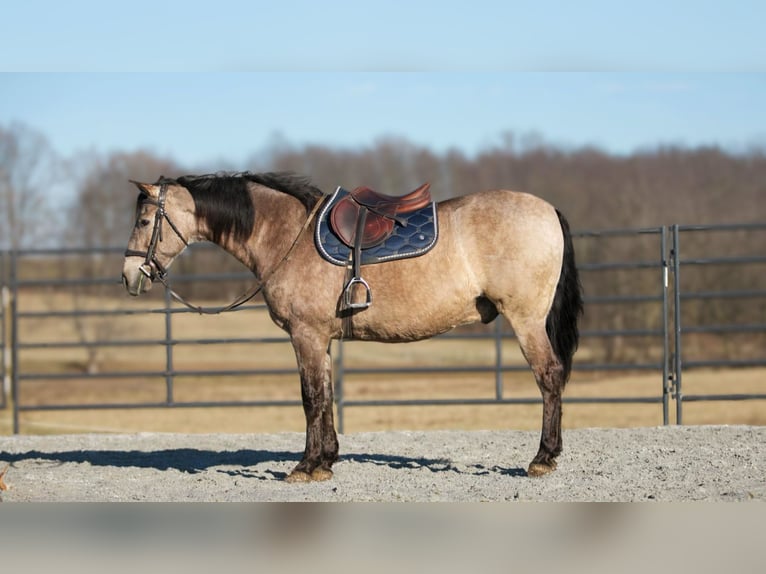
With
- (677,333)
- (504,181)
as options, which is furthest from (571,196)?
(677,333)

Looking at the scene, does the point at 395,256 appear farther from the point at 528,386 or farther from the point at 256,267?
the point at 528,386

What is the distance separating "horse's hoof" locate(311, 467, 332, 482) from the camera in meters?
5.11

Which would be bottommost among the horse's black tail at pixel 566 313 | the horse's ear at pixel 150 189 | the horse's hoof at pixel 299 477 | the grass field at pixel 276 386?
the grass field at pixel 276 386

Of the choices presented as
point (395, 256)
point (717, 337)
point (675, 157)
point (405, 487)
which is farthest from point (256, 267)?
point (675, 157)

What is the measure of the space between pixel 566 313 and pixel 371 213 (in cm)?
132

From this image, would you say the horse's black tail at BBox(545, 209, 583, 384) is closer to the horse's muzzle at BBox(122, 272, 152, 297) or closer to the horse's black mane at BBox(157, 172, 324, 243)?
A: the horse's black mane at BBox(157, 172, 324, 243)

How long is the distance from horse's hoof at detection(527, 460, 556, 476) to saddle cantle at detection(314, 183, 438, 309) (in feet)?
4.45

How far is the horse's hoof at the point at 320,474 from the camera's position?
5.11 m

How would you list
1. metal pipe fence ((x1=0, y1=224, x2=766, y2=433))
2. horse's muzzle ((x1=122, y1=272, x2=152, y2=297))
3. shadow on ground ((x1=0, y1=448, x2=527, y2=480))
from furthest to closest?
metal pipe fence ((x1=0, y1=224, x2=766, y2=433))
shadow on ground ((x1=0, y1=448, x2=527, y2=480))
horse's muzzle ((x1=122, y1=272, x2=152, y2=297))

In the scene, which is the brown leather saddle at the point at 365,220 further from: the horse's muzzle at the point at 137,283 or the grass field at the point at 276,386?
the grass field at the point at 276,386

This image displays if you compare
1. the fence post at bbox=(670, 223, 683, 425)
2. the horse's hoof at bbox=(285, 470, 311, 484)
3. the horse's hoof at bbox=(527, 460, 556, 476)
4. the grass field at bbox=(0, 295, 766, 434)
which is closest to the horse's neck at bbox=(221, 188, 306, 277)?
the horse's hoof at bbox=(285, 470, 311, 484)

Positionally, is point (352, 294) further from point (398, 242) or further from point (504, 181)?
point (504, 181)

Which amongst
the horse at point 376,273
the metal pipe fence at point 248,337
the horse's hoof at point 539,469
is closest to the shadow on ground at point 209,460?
the horse's hoof at point 539,469

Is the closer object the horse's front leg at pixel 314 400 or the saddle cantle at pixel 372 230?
the saddle cantle at pixel 372 230
